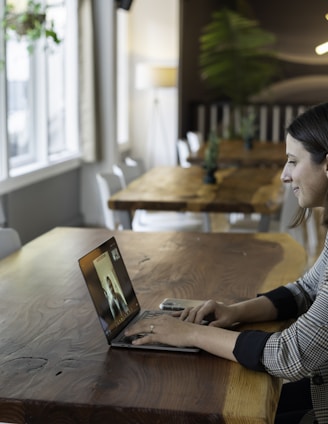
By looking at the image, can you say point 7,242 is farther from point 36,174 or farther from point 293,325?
point 36,174

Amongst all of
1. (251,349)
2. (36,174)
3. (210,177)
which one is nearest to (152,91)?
(36,174)

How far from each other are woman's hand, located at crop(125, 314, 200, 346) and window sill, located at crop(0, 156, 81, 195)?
404 cm

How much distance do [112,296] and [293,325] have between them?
0.49 metres

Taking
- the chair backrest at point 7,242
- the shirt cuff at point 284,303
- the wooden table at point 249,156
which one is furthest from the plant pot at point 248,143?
the shirt cuff at point 284,303

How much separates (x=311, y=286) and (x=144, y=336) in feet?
2.12

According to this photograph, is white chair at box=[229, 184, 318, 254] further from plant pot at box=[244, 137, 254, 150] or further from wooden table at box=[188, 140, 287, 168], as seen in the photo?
plant pot at box=[244, 137, 254, 150]

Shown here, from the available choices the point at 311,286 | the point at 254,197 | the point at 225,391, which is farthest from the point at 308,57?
the point at 225,391

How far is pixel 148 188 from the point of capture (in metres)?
4.87

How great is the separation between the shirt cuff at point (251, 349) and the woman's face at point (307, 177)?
0.38 m

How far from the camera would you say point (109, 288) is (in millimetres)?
2090

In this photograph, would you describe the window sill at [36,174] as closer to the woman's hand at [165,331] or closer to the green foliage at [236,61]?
the green foliage at [236,61]

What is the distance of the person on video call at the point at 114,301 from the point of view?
81.0 inches

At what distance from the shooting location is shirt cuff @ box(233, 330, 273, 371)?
71.7 inches

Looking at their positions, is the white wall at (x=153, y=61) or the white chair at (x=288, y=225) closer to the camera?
the white chair at (x=288, y=225)
